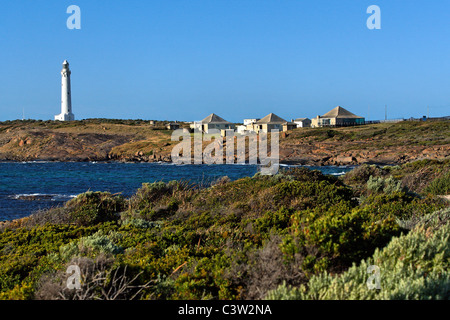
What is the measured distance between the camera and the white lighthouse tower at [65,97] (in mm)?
97894

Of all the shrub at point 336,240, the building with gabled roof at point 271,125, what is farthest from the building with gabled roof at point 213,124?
the shrub at point 336,240

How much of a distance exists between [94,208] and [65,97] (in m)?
95.6

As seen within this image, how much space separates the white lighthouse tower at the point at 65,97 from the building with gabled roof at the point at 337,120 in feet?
190

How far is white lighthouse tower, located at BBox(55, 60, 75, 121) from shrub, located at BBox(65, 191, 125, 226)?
9189 cm

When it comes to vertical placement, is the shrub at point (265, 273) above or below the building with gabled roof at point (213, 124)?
below

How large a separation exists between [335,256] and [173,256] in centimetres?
272

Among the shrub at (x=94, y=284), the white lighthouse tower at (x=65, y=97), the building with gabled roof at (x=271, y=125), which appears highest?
the white lighthouse tower at (x=65, y=97)

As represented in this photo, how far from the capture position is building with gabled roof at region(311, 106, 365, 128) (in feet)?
268

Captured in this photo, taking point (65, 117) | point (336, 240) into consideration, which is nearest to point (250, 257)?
point (336, 240)

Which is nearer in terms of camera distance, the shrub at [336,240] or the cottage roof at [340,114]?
the shrub at [336,240]

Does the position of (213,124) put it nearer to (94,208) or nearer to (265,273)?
(94,208)

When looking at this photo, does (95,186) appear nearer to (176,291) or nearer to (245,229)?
(245,229)

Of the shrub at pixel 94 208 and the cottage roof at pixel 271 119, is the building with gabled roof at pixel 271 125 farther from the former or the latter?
the shrub at pixel 94 208

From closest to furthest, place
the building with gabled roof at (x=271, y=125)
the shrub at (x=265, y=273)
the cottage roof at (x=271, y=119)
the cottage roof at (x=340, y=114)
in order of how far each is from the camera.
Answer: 1. the shrub at (x=265, y=273)
2. the building with gabled roof at (x=271, y=125)
3. the cottage roof at (x=271, y=119)
4. the cottage roof at (x=340, y=114)
